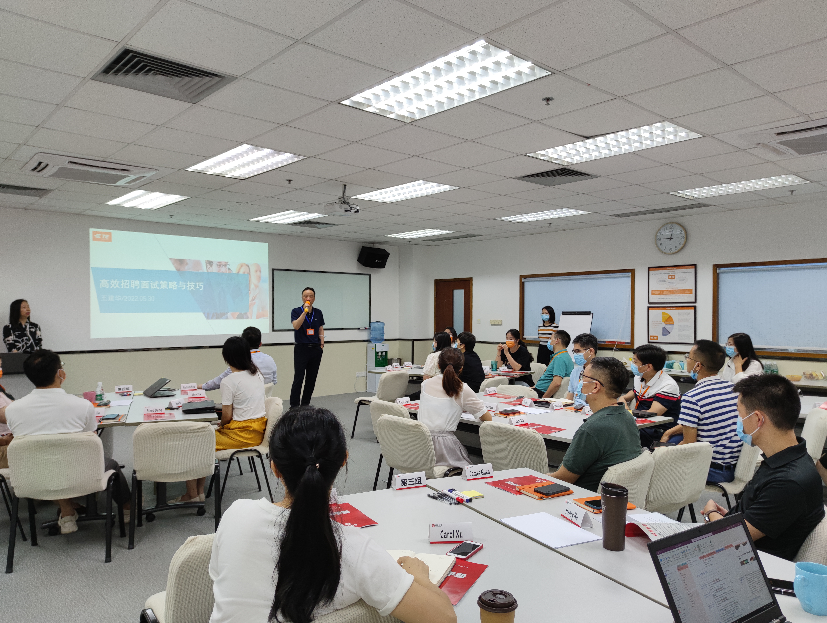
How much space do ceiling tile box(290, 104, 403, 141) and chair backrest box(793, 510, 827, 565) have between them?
3323mm

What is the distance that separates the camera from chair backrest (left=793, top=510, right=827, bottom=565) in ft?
6.02

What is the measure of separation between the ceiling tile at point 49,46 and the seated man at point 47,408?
176 cm

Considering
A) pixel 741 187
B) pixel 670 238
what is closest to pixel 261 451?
pixel 741 187

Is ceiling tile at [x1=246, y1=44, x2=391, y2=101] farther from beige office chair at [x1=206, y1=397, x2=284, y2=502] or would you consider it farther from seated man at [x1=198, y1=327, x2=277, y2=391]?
seated man at [x1=198, y1=327, x2=277, y2=391]

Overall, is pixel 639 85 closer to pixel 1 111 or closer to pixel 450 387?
pixel 450 387

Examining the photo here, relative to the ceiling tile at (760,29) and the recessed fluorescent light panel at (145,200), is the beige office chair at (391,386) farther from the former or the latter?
the ceiling tile at (760,29)

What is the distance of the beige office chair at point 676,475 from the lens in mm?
2801

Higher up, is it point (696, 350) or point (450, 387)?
point (696, 350)

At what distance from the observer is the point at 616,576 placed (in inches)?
65.2

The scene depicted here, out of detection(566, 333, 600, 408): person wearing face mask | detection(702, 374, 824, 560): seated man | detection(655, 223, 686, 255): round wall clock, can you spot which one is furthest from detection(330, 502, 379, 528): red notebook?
detection(655, 223, 686, 255): round wall clock

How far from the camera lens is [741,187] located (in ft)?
20.1

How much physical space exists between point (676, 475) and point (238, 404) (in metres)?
3.16

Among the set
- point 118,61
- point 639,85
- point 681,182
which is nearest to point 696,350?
point 639,85

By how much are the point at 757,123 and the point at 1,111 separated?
521cm
